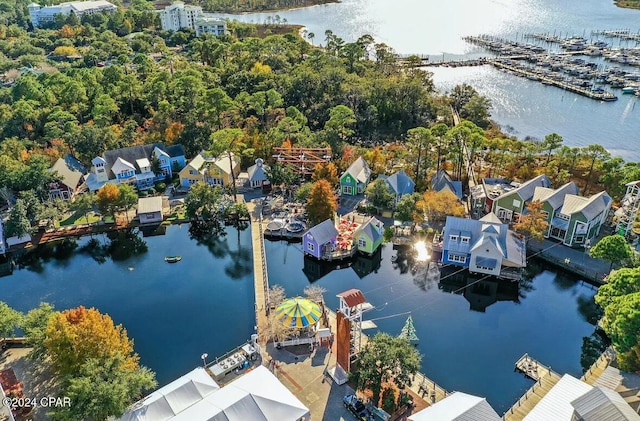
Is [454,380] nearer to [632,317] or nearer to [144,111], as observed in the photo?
[632,317]

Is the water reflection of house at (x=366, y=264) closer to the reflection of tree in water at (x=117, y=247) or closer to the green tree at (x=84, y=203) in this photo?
the reflection of tree in water at (x=117, y=247)

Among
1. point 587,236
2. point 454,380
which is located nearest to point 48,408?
point 454,380

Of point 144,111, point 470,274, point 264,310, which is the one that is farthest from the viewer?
point 144,111

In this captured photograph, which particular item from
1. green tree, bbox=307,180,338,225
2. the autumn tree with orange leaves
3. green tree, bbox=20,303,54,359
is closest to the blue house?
green tree, bbox=307,180,338,225

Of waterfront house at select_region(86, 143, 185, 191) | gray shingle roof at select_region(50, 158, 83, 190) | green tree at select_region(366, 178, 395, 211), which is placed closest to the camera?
green tree at select_region(366, 178, 395, 211)

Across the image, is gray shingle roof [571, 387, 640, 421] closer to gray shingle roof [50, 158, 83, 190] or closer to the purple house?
the purple house
